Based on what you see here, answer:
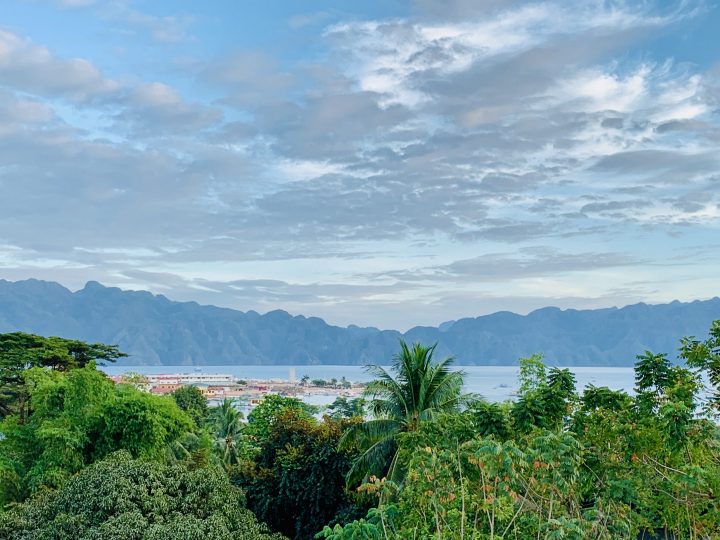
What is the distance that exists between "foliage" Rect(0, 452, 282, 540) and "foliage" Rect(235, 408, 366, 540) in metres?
3.60

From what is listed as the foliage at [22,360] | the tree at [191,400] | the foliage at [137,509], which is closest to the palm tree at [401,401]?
the foliage at [137,509]

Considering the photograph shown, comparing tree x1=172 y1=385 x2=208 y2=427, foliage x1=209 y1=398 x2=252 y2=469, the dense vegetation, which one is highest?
the dense vegetation

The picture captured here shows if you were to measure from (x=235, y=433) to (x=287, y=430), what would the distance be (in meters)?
19.4

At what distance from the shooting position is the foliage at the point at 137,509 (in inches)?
556

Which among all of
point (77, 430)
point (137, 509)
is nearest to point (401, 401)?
point (137, 509)

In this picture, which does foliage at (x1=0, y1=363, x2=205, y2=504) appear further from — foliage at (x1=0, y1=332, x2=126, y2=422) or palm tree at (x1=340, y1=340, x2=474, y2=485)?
palm tree at (x1=340, y1=340, x2=474, y2=485)

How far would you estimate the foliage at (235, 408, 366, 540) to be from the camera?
20.0 metres

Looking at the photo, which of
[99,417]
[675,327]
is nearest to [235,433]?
[99,417]

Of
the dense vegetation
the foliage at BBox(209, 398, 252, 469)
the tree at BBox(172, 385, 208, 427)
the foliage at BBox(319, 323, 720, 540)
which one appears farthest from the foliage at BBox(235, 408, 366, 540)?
the tree at BBox(172, 385, 208, 427)

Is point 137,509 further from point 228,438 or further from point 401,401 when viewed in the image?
point 228,438

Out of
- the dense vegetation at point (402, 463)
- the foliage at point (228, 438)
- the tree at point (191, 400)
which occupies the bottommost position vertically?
the foliage at point (228, 438)

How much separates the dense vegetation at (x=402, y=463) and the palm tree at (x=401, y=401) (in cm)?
4

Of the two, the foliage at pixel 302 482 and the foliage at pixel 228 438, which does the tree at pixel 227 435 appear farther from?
the foliage at pixel 302 482

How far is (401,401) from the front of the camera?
739 inches
